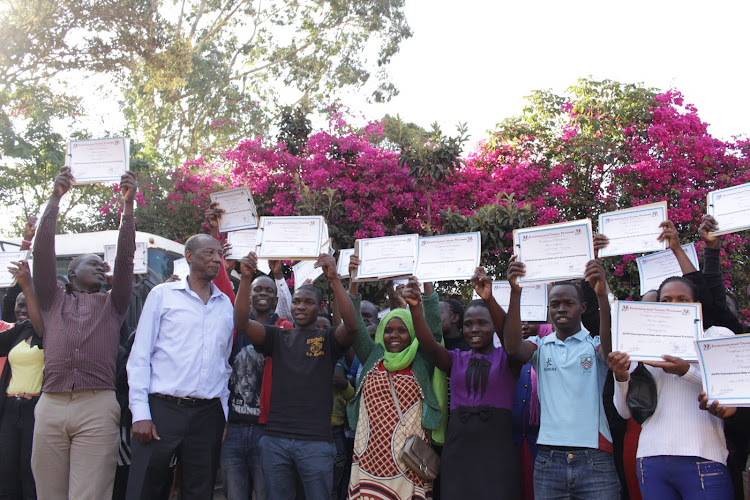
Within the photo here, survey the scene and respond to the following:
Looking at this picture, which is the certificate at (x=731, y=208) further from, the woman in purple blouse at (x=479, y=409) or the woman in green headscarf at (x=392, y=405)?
the woman in green headscarf at (x=392, y=405)

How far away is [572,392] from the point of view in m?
4.07

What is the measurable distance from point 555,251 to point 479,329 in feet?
2.41

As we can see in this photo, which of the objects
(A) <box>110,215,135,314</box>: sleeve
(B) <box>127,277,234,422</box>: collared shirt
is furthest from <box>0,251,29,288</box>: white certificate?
(B) <box>127,277,234,422</box>: collared shirt

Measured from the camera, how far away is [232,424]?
→ 4.88m

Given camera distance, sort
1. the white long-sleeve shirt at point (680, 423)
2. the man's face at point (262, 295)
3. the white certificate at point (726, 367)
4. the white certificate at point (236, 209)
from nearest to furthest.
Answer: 1. the white certificate at point (726, 367)
2. the white long-sleeve shirt at point (680, 423)
3. the man's face at point (262, 295)
4. the white certificate at point (236, 209)

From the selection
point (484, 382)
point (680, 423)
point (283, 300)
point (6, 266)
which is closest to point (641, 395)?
point (680, 423)

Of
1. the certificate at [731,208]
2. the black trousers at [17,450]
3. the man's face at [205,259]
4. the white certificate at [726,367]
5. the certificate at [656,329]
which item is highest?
the certificate at [731,208]

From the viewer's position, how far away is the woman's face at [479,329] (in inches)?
179

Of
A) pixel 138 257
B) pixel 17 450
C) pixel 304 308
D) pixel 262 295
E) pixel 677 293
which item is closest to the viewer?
pixel 677 293

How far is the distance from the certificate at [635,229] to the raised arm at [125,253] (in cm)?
338

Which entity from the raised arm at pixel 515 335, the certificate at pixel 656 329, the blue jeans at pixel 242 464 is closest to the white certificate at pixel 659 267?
the raised arm at pixel 515 335

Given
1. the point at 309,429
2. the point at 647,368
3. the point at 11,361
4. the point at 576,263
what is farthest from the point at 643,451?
the point at 11,361

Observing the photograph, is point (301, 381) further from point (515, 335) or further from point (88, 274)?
point (88, 274)

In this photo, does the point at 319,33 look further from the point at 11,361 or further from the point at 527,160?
the point at 11,361
